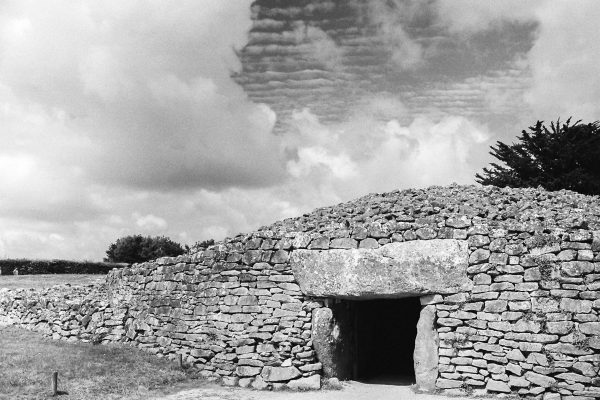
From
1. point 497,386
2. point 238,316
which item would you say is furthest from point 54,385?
point 497,386

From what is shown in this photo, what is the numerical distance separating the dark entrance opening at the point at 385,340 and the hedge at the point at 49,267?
1923 centimetres

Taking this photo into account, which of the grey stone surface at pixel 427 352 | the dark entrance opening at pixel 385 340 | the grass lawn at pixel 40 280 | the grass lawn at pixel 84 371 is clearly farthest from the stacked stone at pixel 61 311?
the grey stone surface at pixel 427 352

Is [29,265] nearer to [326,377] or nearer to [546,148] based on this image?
[326,377]

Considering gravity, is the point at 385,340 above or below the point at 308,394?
above

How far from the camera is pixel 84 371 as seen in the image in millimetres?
10336

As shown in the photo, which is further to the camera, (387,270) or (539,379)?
(387,270)

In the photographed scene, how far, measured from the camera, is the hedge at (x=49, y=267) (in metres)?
26.9

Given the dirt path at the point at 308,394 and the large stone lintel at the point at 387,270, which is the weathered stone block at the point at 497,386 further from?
the large stone lintel at the point at 387,270

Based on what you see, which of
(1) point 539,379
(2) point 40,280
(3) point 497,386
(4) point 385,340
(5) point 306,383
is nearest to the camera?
(1) point 539,379

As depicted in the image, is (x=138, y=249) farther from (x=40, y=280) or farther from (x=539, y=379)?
(x=539, y=379)

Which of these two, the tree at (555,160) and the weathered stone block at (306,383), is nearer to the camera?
the weathered stone block at (306,383)

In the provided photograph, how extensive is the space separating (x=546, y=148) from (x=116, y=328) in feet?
54.0

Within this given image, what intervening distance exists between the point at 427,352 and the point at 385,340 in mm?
5236

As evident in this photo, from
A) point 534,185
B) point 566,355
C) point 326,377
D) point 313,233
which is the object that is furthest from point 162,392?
point 534,185
